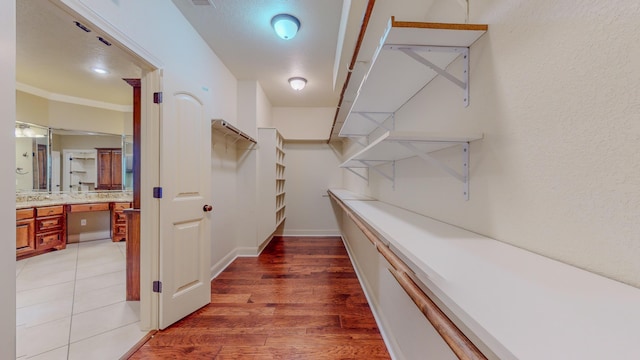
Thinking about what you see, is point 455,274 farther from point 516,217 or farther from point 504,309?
point 516,217

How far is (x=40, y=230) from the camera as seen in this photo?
11.7 feet

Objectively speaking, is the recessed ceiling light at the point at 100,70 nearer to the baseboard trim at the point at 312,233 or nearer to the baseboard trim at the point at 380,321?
the baseboard trim at the point at 312,233

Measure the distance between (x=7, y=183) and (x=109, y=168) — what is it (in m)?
4.61

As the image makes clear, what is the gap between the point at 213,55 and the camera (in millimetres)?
2748

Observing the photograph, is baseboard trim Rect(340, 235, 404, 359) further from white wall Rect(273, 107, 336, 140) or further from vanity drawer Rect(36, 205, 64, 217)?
vanity drawer Rect(36, 205, 64, 217)

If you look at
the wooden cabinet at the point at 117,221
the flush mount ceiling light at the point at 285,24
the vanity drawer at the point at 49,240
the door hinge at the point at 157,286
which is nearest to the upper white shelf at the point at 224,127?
the flush mount ceiling light at the point at 285,24

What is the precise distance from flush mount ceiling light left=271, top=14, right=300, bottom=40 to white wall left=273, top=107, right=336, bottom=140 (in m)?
2.43

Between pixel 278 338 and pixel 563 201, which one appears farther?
pixel 278 338

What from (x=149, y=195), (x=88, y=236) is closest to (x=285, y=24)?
(x=149, y=195)


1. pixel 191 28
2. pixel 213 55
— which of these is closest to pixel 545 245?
pixel 191 28

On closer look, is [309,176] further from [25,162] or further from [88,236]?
[25,162]

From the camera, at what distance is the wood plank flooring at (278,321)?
5.33ft

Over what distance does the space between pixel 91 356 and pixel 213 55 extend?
290 centimetres

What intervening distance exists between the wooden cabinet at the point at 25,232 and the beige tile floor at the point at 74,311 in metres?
0.21
